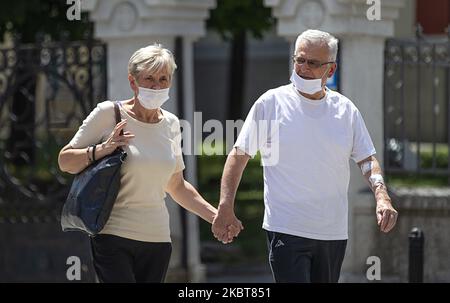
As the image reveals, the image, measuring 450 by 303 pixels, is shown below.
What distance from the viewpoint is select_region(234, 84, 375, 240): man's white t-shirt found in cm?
568

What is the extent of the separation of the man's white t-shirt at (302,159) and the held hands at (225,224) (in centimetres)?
18

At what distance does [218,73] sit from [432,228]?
22216mm

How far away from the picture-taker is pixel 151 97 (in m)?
5.54

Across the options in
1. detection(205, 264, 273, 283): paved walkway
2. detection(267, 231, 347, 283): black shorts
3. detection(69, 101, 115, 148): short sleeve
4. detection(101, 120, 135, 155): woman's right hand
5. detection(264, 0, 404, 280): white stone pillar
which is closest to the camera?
detection(101, 120, 135, 155): woman's right hand

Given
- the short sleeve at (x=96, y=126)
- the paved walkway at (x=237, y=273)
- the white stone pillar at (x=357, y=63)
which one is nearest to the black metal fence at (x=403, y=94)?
the white stone pillar at (x=357, y=63)

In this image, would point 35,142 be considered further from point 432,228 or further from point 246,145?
point 246,145

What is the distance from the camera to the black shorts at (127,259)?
5.50 metres

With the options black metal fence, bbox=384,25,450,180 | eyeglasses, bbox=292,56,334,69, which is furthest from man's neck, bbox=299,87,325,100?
black metal fence, bbox=384,25,450,180

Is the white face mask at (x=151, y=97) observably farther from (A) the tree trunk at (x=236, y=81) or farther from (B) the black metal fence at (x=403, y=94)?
(A) the tree trunk at (x=236, y=81)

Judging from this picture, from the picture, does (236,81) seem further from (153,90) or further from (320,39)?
(153,90)

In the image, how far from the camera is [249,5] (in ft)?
44.1

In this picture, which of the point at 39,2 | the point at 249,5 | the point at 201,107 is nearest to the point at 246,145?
the point at 39,2

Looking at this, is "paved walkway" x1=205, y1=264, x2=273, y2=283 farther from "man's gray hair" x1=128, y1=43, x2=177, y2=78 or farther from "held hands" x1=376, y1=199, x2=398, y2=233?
"man's gray hair" x1=128, y1=43, x2=177, y2=78

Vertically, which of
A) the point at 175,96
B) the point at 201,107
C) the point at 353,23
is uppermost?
the point at 353,23
